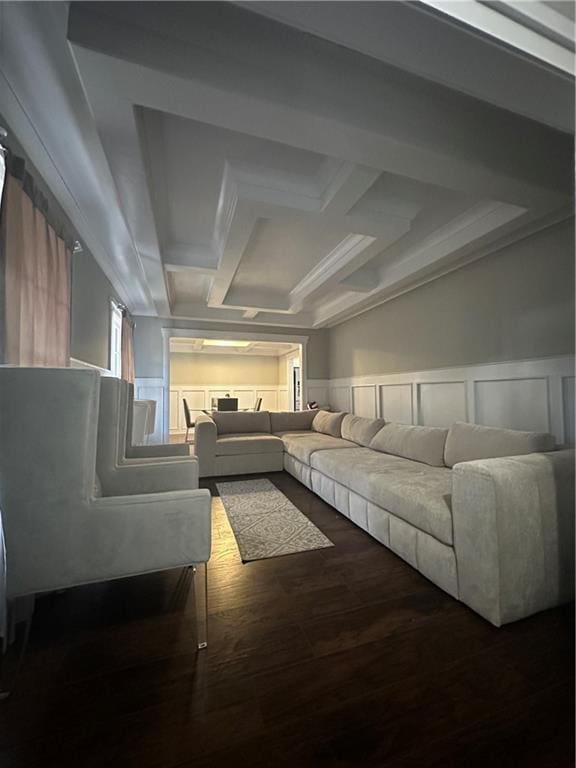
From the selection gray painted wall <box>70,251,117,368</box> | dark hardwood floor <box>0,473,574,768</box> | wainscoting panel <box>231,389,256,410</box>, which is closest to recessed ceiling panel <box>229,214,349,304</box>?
gray painted wall <box>70,251,117,368</box>

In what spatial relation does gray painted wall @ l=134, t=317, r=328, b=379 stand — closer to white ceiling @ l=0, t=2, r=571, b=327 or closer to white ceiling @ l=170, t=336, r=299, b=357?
white ceiling @ l=170, t=336, r=299, b=357

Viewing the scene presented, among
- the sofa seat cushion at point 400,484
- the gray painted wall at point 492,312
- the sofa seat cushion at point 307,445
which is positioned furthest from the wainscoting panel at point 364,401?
the sofa seat cushion at point 400,484

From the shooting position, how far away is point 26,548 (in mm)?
1125

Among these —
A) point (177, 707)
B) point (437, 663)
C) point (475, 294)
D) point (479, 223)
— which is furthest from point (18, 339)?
point (475, 294)

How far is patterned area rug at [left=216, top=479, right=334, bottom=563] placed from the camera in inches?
82.7

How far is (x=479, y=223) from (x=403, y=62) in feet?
6.22

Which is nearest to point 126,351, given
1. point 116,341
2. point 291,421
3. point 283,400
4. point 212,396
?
point 116,341

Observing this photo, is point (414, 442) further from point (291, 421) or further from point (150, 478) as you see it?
point (291, 421)

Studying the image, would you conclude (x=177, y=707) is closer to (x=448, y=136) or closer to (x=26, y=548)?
(x=26, y=548)

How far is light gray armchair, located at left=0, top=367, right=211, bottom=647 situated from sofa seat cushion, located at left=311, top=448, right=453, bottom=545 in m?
1.24

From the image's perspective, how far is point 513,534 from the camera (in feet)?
4.57

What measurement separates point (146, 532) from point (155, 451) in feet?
3.95

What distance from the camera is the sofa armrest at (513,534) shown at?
1.38 metres

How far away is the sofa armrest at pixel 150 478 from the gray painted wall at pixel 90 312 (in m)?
1.36
